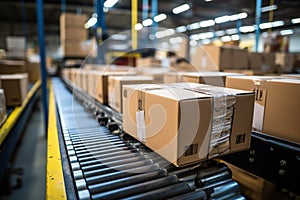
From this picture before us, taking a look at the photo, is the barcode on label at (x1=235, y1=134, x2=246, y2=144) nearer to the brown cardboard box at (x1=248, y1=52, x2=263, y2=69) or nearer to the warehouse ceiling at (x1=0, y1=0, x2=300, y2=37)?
the brown cardboard box at (x1=248, y1=52, x2=263, y2=69)

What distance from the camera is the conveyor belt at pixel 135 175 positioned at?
31.8 inches

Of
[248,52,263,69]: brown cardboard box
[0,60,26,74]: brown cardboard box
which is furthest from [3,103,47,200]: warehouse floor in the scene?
[248,52,263,69]: brown cardboard box

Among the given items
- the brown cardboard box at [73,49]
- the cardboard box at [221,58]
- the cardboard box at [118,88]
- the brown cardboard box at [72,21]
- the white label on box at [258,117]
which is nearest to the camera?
the white label on box at [258,117]

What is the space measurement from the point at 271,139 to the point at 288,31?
5620 mm

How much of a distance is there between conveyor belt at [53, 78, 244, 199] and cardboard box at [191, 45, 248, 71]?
2160mm

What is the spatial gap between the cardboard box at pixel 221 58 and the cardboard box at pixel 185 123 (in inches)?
81.2

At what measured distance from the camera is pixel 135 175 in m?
0.90

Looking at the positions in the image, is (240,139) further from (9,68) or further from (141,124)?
(9,68)

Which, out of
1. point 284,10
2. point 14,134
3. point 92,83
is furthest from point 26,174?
→ point 284,10

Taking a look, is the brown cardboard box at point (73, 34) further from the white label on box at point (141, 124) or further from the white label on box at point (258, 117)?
the white label on box at point (258, 117)

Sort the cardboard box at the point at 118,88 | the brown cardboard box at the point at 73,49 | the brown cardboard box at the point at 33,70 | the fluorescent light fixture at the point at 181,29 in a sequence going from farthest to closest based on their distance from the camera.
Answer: the fluorescent light fixture at the point at 181,29
the brown cardboard box at the point at 33,70
the brown cardboard box at the point at 73,49
the cardboard box at the point at 118,88

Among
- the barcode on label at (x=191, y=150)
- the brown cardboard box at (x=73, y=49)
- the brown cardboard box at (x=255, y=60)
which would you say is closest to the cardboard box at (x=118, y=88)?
the barcode on label at (x=191, y=150)

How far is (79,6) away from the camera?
29.6ft

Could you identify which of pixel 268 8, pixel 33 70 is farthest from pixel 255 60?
pixel 33 70
